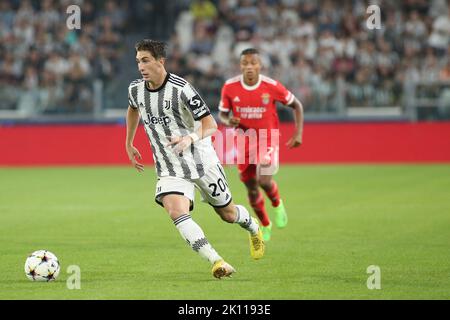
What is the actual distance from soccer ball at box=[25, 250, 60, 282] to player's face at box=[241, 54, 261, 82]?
4312 mm

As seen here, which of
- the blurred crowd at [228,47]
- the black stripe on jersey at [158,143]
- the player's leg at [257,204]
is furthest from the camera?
the blurred crowd at [228,47]

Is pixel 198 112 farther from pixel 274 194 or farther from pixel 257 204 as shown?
pixel 274 194

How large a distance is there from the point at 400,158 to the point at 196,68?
17.5 ft

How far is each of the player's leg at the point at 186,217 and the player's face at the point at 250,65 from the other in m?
3.35

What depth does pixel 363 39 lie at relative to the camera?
23828 mm

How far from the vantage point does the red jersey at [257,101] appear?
12.1 meters

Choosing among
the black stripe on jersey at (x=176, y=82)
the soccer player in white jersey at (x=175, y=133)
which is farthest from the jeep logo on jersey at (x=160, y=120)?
the black stripe on jersey at (x=176, y=82)

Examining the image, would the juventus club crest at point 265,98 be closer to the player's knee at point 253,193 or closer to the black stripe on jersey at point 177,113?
the player's knee at point 253,193

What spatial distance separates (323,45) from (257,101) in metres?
12.1

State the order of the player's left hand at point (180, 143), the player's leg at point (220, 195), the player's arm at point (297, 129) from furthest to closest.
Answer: the player's arm at point (297, 129)
the player's leg at point (220, 195)
the player's left hand at point (180, 143)
